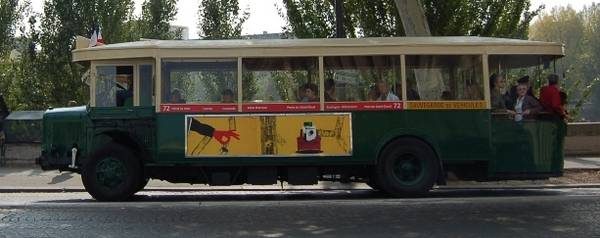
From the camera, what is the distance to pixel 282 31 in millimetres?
20859

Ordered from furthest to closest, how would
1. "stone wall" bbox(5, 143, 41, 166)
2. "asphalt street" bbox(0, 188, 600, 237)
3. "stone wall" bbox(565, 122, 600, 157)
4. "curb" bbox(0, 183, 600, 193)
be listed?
"stone wall" bbox(565, 122, 600, 157)
"stone wall" bbox(5, 143, 41, 166)
"curb" bbox(0, 183, 600, 193)
"asphalt street" bbox(0, 188, 600, 237)

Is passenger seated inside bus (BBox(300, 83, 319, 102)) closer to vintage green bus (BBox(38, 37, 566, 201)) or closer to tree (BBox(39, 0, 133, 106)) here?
vintage green bus (BBox(38, 37, 566, 201))

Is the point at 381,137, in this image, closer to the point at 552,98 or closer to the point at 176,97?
the point at 552,98

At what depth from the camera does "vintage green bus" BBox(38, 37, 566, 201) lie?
444 inches

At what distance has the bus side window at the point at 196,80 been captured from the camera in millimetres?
11297

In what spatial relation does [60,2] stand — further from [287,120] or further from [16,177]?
[287,120]

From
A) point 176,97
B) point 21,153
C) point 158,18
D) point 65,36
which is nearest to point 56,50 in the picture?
point 65,36

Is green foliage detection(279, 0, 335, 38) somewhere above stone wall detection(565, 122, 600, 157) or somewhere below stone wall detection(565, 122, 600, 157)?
above

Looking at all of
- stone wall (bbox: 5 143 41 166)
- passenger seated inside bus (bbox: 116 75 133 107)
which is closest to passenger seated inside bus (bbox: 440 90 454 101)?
passenger seated inside bus (bbox: 116 75 133 107)

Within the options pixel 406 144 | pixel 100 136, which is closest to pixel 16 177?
pixel 100 136

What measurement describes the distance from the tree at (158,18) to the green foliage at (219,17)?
95.0 inches

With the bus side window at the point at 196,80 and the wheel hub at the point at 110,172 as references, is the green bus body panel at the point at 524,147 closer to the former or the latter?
the bus side window at the point at 196,80

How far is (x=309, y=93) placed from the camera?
11.4 m

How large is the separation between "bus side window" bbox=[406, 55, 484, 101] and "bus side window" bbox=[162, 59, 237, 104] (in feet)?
9.44
